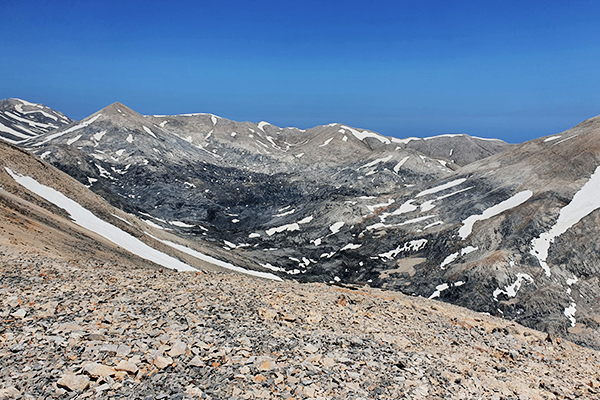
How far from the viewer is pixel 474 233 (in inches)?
2899

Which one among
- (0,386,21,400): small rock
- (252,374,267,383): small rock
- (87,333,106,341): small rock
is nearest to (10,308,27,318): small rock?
(87,333,106,341): small rock

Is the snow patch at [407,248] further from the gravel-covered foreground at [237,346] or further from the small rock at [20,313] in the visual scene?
the small rock at [20,313]

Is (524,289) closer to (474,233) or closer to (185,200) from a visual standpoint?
(474,233)

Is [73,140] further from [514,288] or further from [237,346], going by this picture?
[237,346]

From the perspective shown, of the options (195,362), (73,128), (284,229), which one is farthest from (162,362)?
(73,128)

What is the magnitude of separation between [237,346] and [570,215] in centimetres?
7220

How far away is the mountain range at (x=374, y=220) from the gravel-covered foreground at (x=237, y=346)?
483 inches

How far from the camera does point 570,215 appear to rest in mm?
65188

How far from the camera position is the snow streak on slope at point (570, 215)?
197 ft

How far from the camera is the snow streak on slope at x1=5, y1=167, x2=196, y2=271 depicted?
134 ft

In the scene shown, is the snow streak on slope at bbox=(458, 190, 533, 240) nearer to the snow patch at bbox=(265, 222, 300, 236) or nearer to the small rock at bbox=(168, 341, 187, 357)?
the snow patch at bbox=(265, 222, 300, 236)

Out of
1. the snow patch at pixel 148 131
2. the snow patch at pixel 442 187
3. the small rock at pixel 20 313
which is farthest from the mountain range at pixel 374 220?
the small rock at pixel 20 313

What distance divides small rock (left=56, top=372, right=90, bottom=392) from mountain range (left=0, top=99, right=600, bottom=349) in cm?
1703

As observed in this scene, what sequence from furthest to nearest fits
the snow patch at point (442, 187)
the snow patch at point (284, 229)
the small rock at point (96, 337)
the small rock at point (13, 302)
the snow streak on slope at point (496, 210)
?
1. the snow patch at point (284, 229)
2. the snow patch at point (442, 187)
3. the snow streak on slope at point (496, 210)
4. the small rock at point (13, 302)
5. the small rock at point (96, 337)
